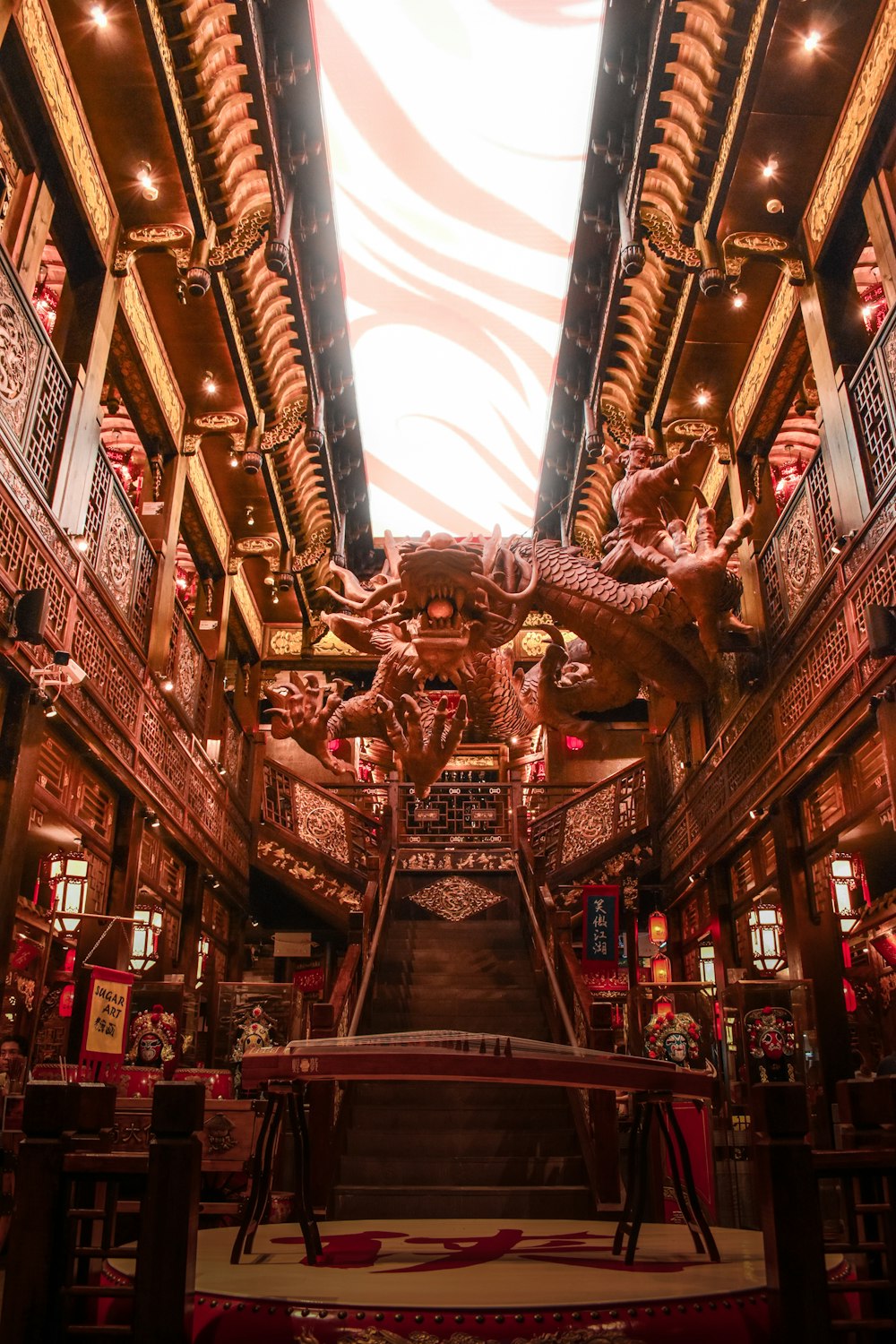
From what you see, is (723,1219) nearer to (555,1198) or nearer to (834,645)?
(555,1198)

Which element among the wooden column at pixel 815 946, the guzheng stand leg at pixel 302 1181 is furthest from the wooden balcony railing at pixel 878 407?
the guzheng stand leg at pixel 302 1181

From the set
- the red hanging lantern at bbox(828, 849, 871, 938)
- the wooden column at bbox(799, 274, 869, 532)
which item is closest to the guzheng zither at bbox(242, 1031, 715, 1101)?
the red hanging lantern at bbox(828, 849, 871, 938)

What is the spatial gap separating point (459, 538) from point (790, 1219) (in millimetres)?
6631

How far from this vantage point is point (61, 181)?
247 inches

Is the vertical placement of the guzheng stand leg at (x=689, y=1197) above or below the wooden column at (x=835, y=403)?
below

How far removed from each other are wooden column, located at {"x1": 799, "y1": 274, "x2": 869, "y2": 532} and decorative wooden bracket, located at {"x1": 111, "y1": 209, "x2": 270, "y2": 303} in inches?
154

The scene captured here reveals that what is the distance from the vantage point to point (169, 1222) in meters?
2.02

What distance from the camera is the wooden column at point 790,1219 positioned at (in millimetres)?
2004

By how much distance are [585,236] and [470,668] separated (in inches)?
150

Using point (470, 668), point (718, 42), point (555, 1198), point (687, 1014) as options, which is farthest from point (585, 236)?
point (555, 1198)

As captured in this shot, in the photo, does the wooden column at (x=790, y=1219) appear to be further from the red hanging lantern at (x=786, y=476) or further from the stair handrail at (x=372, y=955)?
the red hanging lantern at (x=786, y=476)

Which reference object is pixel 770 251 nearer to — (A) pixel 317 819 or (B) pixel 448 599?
(B) pixel 448 599

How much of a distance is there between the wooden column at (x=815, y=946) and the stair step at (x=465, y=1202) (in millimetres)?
1848

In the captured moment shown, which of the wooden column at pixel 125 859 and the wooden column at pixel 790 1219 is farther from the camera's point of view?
the wooden column at pixel 125 859
